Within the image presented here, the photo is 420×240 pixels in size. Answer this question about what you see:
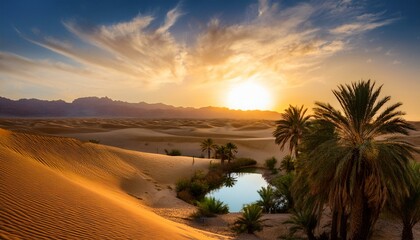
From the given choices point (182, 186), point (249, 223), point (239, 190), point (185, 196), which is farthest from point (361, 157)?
point (239, 190)

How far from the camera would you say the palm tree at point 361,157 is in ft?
35.3

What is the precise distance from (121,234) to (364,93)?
986 centimetres

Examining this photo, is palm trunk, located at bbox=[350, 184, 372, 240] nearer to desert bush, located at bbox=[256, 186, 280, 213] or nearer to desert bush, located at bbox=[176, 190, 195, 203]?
desert bush, located at bbox=[256, 186, 280, 213]

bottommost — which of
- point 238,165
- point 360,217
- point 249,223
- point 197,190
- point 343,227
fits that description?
point 238,165

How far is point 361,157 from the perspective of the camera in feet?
36.2

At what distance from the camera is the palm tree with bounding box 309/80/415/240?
10750 millimetres

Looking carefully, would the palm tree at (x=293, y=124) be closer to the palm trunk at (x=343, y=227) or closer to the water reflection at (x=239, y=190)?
the water reflection at (x=239, y=190)

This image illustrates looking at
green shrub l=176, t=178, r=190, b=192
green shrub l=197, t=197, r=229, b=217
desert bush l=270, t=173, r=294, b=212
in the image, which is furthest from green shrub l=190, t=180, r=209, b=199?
desert bush l=270, t=173, r=294, b=212

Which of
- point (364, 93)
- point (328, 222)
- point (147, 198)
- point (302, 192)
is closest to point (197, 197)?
point (147, 198)

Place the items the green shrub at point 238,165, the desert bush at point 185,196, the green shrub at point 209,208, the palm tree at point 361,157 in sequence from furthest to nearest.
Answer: the green shrub at point 238,165 → the desert bush at point 185,196 → the green shrub at point 209,208 → the palm tree at point 361,157

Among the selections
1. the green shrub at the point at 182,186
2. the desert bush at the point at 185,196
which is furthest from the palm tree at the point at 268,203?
the green shrub at the point at 182,186

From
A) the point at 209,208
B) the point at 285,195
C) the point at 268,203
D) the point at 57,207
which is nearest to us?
the point at 57,207

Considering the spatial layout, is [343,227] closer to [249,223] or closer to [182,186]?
[249,223]

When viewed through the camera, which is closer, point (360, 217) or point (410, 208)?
point (360, 217)
